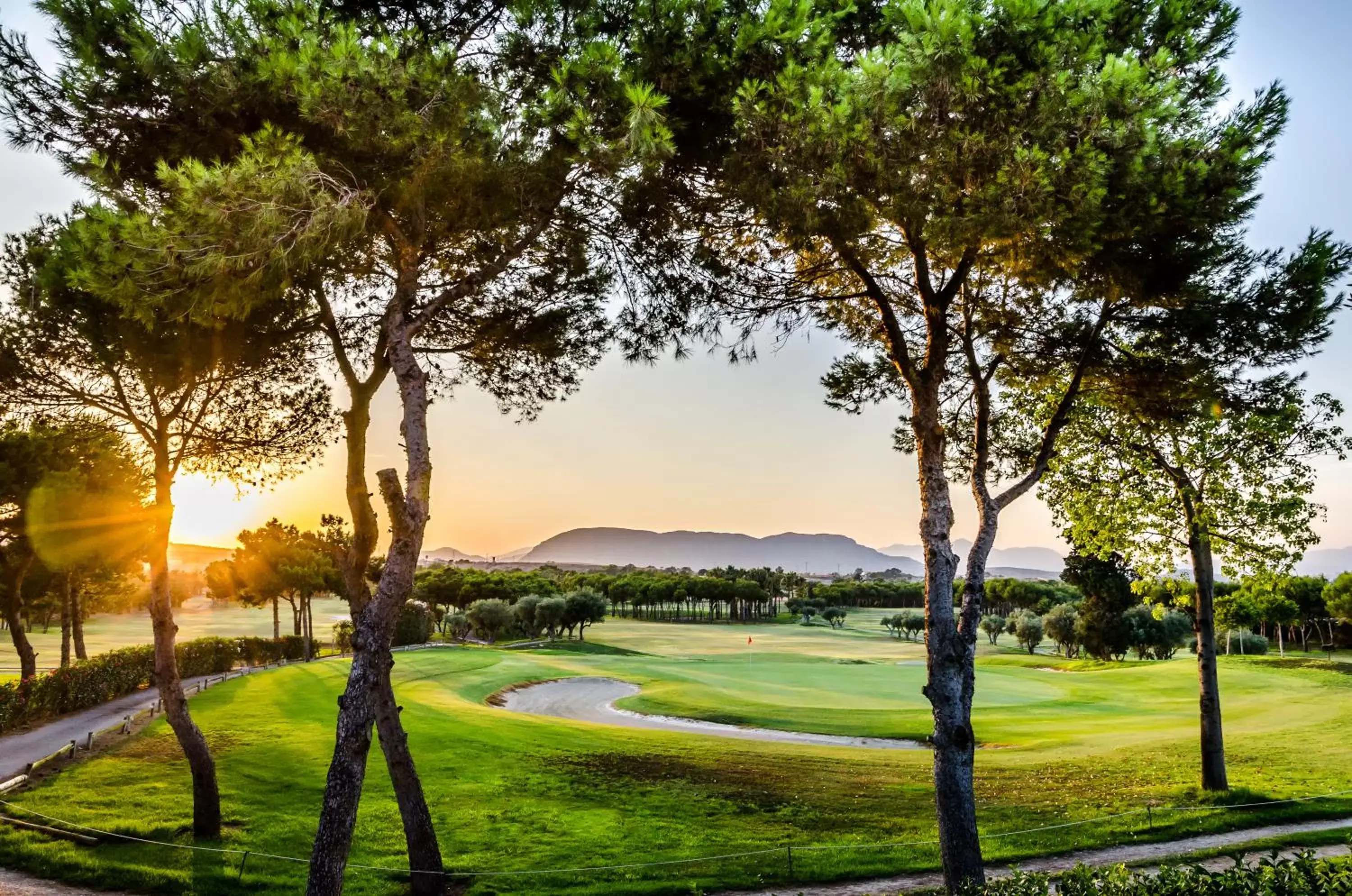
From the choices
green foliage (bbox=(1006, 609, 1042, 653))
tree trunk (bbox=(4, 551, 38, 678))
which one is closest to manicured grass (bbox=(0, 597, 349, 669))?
tree trunk (bbox=(4, 551, 38, 678))

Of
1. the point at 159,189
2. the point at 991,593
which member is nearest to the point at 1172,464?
the point at 159,189

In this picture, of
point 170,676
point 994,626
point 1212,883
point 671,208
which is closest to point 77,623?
point 170,676

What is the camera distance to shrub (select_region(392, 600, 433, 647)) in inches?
2635

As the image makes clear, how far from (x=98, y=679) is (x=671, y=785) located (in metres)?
25.0

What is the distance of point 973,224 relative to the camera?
869 cm

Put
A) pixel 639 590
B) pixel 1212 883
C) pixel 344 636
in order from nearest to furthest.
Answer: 1. pixel 1212 883
2. pixel 344 636
3. pixel 639 590

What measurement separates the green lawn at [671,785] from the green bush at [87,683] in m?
3.80

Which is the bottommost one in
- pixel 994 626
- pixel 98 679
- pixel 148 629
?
pixel 148 629

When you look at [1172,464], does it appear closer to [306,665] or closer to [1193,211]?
[1193,211]

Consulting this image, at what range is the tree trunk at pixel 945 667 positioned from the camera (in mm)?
9070

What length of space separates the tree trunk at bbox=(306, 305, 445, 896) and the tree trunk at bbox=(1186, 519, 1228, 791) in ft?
49.6

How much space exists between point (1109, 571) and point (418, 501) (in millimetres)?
60574

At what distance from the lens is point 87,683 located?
28.7 metres

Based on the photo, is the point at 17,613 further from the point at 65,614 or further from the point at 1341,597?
the point at 1341,597
